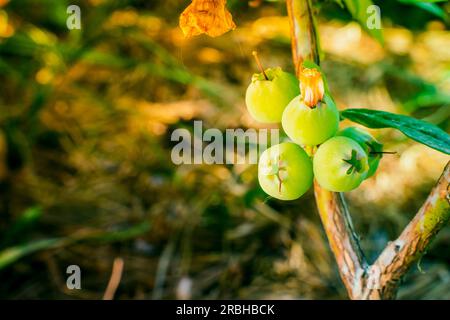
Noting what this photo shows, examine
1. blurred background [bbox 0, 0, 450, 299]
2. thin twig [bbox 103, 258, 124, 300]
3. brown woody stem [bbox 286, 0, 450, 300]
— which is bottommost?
brown woody stem [bbox 286, 0, 450, 300]

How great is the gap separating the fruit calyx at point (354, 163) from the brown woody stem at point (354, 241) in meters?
0.08

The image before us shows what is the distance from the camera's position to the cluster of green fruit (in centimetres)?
55

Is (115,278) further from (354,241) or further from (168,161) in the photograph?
(354,241)

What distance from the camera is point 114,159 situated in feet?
6.11

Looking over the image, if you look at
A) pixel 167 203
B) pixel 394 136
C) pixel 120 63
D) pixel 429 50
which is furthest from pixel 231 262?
pixel 429 50

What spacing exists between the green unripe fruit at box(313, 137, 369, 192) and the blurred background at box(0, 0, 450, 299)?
0.39m

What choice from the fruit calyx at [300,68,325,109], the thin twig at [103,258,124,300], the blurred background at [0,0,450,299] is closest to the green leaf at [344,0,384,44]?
the fruit calyx at [300,68,325,109]

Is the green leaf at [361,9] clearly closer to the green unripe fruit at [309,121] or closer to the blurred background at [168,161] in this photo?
the green unripe fruit at [309,121]

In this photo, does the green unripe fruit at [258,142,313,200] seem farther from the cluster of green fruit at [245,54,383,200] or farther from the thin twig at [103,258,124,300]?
the thin twig at [103,258,124,300]

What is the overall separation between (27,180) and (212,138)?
23.2 inches

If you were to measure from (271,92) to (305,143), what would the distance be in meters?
0.07

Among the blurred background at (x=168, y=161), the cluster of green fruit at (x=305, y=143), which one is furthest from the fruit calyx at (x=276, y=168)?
the blurred background at (x=168, y=161)
